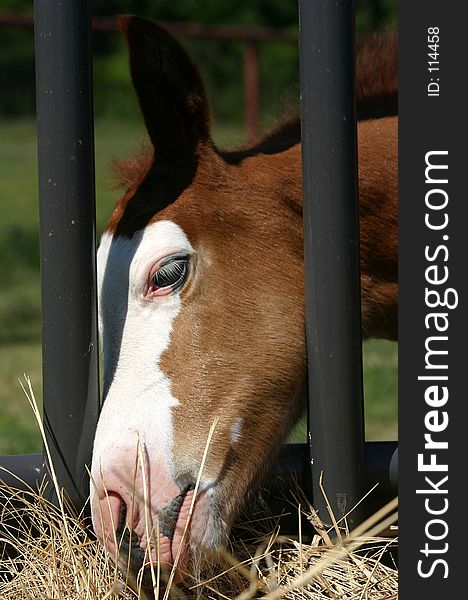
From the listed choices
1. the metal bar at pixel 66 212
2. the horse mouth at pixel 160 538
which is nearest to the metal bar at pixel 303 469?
the metal bar at pixel 66 212

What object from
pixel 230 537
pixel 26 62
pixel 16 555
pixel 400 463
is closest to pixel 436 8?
pixel 400 463

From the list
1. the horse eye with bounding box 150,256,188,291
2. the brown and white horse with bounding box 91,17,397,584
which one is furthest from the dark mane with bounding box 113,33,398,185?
the horse eye with bounding box 150,256,188,291

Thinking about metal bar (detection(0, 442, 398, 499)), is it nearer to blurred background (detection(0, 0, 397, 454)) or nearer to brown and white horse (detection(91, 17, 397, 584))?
brown and white horse (detection(91, 17, 397, 584))

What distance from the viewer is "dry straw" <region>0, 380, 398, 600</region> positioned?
183cm

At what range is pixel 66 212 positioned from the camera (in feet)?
5.86

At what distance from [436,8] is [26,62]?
14.4 meters

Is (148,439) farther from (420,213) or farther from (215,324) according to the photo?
(420,213)

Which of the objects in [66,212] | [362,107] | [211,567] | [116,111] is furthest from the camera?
[116,111]

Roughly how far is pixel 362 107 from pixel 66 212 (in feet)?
3.76

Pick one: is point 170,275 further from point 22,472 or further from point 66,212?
point 22,472

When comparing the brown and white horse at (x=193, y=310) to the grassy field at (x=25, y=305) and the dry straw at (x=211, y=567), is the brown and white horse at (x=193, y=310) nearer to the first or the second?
the dry straw at (x=211, y=567)

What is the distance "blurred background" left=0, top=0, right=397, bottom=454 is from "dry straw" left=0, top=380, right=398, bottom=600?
510 millimetres

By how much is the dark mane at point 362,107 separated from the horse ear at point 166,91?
11cm

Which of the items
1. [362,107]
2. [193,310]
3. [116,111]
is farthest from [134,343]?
[116,111]
